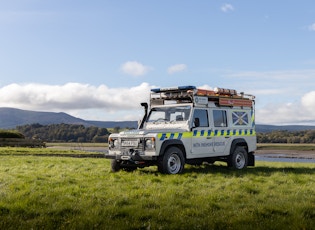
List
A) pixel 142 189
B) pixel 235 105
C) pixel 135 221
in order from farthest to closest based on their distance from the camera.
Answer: pixel 235 105, pixel 142 189, pixel 135 221

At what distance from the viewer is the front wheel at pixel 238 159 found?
51.0 feet

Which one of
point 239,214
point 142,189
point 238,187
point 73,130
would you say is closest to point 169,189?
point 142,189

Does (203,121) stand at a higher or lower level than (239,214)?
higher

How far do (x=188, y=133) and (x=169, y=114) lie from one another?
135cm

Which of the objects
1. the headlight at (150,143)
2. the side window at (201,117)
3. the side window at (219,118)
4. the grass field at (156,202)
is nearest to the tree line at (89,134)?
the side window at (219,118)

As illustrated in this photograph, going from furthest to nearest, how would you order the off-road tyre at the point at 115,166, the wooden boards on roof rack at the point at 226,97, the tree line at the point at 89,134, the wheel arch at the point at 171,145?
the tree line at the point at 89,134
the wooden boards on roof rack at the point at 226,97
the off-road tyre at the point at 115,166
the wheel arch at the point at 171,145

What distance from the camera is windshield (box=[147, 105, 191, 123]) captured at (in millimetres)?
14373

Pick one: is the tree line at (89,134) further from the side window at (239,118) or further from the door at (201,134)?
the door at (201,134)

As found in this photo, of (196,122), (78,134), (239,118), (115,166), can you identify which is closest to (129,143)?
(115,166)

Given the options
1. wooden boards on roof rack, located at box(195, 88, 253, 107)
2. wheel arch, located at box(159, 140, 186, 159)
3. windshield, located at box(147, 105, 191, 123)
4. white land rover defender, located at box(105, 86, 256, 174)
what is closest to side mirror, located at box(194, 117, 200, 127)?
white land rover defender, located at box(105, 86, 256, 174)

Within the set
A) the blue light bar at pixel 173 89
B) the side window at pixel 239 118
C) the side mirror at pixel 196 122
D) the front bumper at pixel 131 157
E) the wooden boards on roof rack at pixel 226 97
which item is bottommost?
the front bumper at pixel 131 157

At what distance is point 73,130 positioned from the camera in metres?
100

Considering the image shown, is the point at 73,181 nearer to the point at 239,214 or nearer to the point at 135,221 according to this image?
the point at 135,221

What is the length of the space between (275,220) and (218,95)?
8.58 metres
